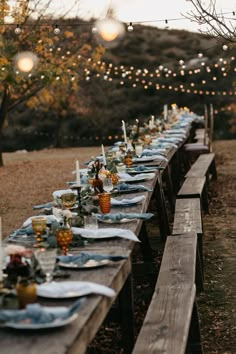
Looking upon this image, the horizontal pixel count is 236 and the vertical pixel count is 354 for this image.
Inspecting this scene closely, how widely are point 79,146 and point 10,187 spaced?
12704 millimetres

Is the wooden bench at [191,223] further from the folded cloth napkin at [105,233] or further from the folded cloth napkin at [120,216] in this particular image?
the folded cloth napkin at [105,233]

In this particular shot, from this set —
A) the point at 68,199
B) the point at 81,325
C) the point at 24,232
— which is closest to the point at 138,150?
the point at 68,199

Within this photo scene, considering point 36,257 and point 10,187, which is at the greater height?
point 36,257

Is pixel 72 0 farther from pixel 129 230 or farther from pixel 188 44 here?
pixel 188 44

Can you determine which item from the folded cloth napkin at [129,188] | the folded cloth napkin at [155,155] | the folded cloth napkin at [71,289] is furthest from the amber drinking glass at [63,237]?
the folded cloth napkin at [155,155]

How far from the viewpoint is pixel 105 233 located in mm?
3588

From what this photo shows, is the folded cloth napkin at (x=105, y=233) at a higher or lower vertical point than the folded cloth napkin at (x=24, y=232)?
lower

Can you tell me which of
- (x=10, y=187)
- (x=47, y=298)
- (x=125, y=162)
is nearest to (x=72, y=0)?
(x=10, y=187)

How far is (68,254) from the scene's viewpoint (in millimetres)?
3215

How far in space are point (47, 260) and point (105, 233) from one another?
867mm

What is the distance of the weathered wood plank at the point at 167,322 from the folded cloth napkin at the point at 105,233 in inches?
13.8

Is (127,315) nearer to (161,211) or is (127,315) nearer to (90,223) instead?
(90,223)

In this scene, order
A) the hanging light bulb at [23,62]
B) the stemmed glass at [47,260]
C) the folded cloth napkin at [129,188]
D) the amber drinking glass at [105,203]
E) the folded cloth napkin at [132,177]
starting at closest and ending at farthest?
the stemmed glass at [47,260] < the amber drinking glass at [105,203] < the folded cloth napkin at [129,188] < the folded cloth napkin at [132,177] < the hanging light bulb at [23,62]

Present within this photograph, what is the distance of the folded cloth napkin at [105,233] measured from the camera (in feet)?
11.5
